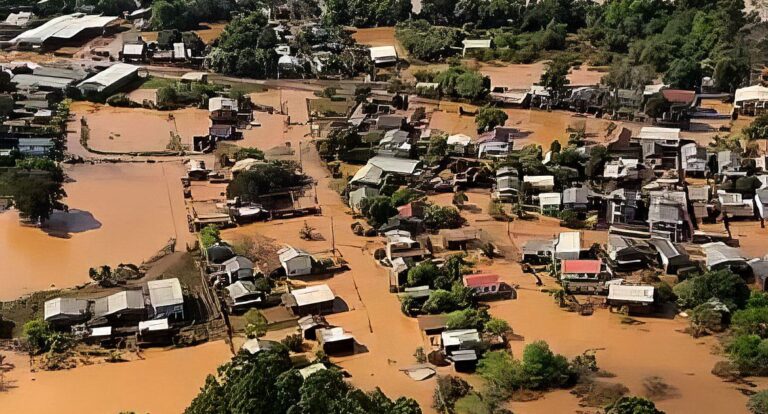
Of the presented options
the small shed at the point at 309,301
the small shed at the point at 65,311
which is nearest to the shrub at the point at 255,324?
the small shed at the point at 309,301

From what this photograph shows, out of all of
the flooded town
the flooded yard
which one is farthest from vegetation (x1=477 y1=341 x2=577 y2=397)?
the flooded yard

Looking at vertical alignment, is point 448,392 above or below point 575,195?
below

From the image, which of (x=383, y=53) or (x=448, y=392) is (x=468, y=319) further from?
(x=383, y=53)

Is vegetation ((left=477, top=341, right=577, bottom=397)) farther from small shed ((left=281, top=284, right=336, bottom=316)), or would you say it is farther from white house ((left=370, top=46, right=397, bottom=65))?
white house ((left=370, top=46, right=397, bottom=65))

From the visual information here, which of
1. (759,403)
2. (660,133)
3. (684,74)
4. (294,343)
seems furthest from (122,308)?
(684,74)

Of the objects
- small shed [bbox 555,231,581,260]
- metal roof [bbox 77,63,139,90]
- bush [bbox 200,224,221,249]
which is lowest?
bush [bbox 200,224,221,249]
